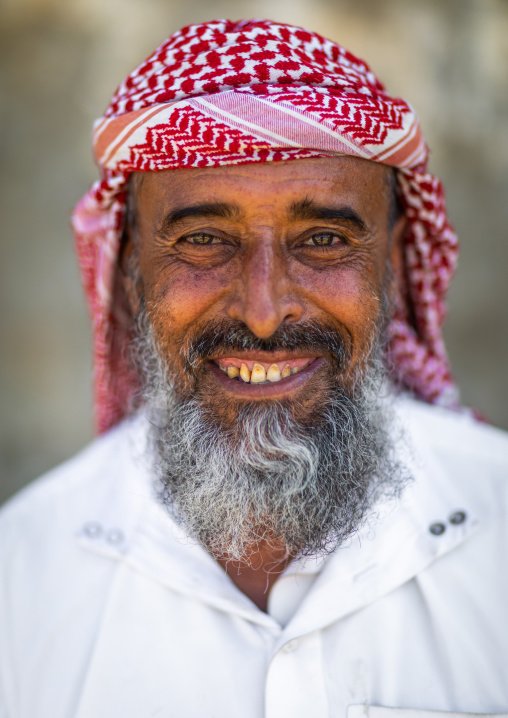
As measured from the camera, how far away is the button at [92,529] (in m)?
1.97

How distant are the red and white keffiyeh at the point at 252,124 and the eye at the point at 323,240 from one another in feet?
0.73

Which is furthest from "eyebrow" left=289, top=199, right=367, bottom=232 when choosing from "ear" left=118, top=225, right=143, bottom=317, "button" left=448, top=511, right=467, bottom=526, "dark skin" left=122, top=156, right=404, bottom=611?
"button" left=448, top=511, right=467, bottom=526

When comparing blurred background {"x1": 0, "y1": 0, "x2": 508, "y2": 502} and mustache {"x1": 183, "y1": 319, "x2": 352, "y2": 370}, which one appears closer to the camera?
mustache {"x1": 183, "y1": 319, "x2": 352, "y2": 370}

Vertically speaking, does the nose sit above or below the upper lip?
above

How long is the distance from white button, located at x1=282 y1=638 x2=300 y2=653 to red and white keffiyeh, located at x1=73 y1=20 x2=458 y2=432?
0.99 metres

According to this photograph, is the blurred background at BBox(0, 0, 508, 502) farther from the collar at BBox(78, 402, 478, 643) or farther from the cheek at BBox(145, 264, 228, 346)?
the cheek at BBox(145, 264, 228, 346)

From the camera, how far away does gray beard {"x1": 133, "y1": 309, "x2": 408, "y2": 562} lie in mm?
1668

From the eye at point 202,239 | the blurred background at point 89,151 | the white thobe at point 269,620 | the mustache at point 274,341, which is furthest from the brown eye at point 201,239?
the blurred background at point 89,151

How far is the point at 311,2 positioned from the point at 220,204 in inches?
98.5

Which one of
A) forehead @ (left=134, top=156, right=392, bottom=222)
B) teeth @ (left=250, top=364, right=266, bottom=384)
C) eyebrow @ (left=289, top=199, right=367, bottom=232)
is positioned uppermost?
forehead @ (left=134, top=156, right=392, bottom=222)

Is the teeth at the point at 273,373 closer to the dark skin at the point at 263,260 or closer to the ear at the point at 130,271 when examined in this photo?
the dark skin at the point at 263,260

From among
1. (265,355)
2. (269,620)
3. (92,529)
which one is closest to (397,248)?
(265,355)

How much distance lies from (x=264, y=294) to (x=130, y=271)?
677mm

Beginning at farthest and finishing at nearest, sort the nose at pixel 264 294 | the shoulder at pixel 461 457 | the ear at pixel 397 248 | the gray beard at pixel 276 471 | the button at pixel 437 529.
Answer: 1. the ear at pixel 397 248
2. the shoulder at pixel 461 457
3. the button at pixel 437 529
4. the gray beard at pixel 276 471
5. the nose at pixel 264 294
